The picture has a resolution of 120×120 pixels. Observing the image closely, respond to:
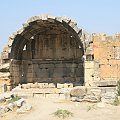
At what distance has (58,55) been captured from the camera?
19.0m

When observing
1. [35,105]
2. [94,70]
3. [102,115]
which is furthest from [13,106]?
[94,70]

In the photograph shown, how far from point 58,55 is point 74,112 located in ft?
26.5

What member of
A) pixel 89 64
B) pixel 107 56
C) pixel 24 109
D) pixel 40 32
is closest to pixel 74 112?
pixel 24 109

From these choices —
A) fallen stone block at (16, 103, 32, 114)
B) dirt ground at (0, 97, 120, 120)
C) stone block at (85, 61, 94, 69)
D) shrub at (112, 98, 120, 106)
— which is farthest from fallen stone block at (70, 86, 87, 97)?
fallen stone block at (16, 103, 32, 114)

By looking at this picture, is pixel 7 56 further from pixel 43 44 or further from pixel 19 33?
pixel 43 44

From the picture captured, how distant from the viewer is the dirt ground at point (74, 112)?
10.7 metres

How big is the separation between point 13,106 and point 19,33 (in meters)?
5.52

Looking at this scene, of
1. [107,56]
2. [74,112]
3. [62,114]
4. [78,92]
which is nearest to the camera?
[62,114]

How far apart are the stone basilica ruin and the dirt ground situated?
273 cm

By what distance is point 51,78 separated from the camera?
19109 millimetres

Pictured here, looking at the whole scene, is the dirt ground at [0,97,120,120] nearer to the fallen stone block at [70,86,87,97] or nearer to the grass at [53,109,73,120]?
the grass at [53,109,73,120]

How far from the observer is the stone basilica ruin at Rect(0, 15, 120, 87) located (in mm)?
15047

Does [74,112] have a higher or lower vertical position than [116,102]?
lower

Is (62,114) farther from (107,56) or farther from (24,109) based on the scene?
(107,56)
